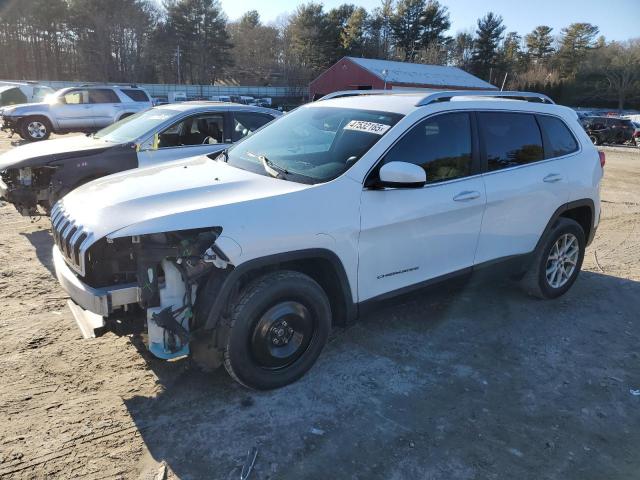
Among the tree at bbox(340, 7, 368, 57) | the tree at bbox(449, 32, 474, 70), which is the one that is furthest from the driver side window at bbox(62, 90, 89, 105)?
the tree at bbox(449, 32, 474, 70)

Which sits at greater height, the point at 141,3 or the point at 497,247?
the point at 141,3

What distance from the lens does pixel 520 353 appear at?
400 centimetres

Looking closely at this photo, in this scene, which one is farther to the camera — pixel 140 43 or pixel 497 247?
pixel 140 43

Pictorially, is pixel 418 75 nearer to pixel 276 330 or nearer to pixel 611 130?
pixel 611 130

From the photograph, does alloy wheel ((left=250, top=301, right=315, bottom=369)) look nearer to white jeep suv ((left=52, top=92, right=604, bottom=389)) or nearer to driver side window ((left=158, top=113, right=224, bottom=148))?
white jeep suv ((left=52, top=92, right=604, bottom=389))

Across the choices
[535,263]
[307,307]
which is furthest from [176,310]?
[535,263]

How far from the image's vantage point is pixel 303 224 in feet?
10.1

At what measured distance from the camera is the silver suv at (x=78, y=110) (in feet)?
53.0

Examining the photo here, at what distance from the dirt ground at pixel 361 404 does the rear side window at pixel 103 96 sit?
42.9 ft

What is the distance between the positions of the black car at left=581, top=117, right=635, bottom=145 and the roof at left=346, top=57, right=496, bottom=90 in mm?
18852

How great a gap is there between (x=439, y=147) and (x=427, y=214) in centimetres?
57

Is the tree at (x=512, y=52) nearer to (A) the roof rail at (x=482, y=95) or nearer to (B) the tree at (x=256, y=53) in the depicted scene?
Result: (B) the tree at (x=256, y=53)

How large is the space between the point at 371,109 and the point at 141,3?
69628mm

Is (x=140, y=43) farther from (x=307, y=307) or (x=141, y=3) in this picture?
(x=307, y=307)
